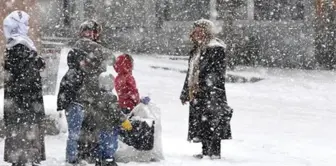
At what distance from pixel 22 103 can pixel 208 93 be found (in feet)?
7.25

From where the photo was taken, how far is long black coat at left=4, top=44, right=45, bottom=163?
6.71 m

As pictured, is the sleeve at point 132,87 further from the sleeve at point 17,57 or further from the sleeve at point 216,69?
the sleeve at point 17,57

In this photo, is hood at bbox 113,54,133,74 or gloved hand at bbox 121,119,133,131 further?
hood at bbox 113,54,133,74

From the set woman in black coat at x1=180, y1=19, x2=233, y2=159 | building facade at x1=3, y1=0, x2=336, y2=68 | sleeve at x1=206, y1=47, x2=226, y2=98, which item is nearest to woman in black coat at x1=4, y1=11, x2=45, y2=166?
woman in black coat at x1=180, y1=19, x2=233, y2=159

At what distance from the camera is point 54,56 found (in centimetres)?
932

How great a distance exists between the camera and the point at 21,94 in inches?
267

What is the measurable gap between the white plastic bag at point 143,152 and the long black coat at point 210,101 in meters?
0.55

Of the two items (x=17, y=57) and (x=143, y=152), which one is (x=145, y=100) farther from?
(x=17, y=57)

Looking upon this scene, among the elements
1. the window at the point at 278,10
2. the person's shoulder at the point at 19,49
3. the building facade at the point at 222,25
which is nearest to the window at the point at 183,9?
the building facade at the point at 222,25

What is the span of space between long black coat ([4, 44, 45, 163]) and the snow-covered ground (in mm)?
471

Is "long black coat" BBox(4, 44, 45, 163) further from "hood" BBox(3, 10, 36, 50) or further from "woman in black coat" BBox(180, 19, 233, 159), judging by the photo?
"woman in black coat" BBox(180, 19, 233, 159)

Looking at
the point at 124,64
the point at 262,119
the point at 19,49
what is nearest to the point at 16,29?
the point at 19,49

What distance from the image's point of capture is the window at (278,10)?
2183 cm

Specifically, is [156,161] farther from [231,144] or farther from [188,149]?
[231,144]
